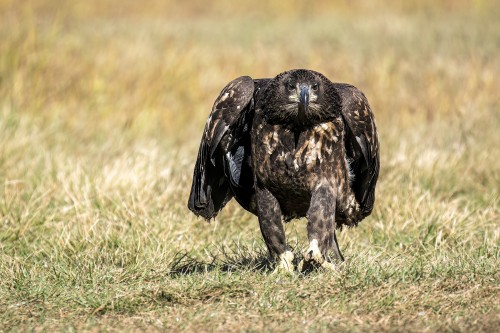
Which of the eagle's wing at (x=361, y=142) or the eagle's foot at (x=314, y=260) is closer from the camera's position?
the eagle's foot at (x=314, y=260)

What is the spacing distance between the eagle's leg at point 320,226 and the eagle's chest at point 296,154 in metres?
0.09

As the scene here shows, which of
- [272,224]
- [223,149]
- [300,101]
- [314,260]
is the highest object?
[300,101]

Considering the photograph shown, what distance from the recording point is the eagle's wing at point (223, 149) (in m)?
5.80

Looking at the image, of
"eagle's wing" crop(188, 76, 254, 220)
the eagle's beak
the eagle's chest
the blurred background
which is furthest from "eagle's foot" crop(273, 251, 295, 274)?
the blurred background

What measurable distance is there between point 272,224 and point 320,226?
335 mm

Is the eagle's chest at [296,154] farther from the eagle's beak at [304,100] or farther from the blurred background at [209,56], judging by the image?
the blurred background at [209,56]

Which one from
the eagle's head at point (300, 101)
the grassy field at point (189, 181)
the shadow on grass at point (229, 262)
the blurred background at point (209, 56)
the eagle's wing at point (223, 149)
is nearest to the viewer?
the grassy field at point (189, 181)

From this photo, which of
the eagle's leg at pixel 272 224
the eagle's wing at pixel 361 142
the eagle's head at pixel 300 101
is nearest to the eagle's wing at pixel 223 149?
the eagle's head at pixel 300 101

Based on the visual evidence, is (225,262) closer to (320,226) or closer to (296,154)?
(320,226)

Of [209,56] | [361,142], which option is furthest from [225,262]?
[209,56]

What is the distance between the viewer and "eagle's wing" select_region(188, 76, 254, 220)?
229 inches

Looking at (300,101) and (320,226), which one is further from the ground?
(300,101)

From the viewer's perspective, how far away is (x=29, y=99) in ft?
32.6

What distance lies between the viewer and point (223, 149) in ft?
19.8
